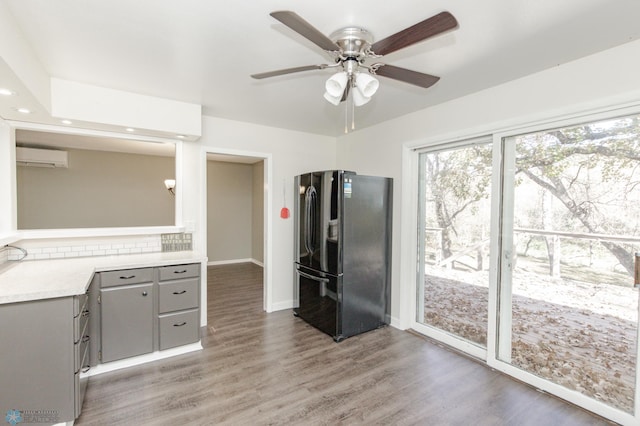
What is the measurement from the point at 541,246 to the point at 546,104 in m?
1.09

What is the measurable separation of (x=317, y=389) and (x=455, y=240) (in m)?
1.95

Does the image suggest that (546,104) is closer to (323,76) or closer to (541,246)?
(541,246)

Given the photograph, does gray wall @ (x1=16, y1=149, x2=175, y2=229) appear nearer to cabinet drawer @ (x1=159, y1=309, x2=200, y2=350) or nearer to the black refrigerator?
cabinet drawer @ (x1=159, y1=309, x2=200, y2=350)

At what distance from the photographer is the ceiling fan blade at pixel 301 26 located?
1.16 metres

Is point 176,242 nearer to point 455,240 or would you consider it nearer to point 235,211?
point 455,240

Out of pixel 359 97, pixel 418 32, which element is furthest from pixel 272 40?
pixel 418 32

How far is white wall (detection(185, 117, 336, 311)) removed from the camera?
3381mm

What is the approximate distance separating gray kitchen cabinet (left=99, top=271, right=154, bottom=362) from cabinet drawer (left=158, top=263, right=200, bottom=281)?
13cm

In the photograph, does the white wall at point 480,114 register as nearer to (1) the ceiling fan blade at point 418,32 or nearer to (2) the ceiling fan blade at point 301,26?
(1) the ceiling fan blade at point 418,32

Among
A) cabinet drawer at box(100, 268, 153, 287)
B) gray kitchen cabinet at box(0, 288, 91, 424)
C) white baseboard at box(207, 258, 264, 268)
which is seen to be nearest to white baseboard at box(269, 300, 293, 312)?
cabinet drawer at box(100, 268, 153, 287)

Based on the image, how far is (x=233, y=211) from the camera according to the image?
7031mm

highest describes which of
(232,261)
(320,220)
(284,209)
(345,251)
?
(284,209)

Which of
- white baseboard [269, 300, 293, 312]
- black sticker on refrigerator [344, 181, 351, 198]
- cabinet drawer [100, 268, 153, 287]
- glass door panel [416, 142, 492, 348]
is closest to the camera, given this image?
cabinet drawer [100, 268, 153, 287]

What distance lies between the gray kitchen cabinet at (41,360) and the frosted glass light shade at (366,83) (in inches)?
85.2
